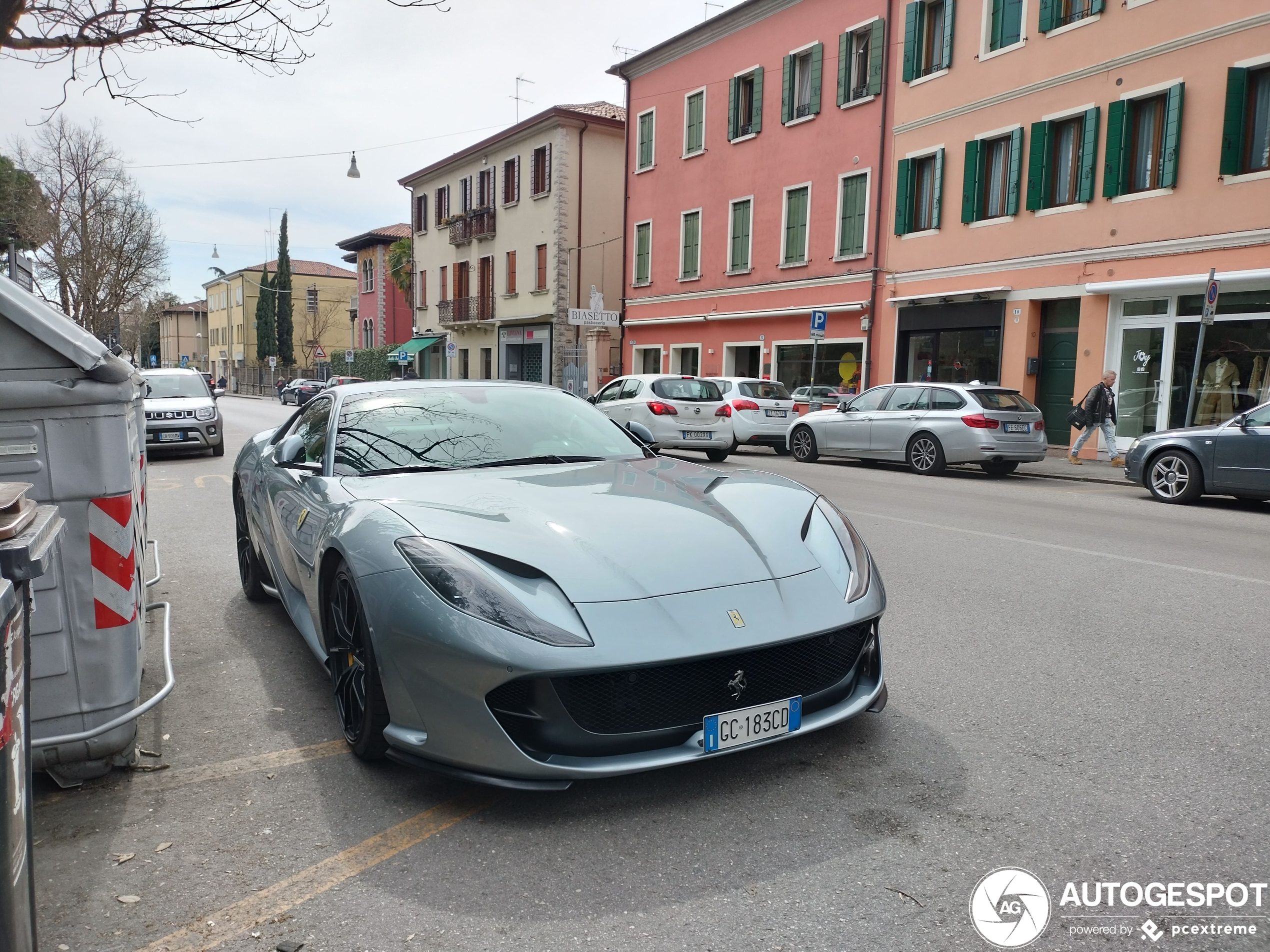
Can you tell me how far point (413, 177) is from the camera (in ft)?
155

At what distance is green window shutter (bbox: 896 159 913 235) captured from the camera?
21.7 metres

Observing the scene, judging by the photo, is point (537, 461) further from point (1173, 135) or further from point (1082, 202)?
point (1082, 202)

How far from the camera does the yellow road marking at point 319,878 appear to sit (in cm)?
234

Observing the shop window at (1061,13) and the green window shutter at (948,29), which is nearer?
the shop window at (1061,13)

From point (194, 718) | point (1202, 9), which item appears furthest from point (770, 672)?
point (1202, 9)

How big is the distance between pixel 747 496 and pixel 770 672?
3.23 feet

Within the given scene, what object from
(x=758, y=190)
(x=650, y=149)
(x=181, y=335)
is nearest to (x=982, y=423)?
(x=758, y=190)

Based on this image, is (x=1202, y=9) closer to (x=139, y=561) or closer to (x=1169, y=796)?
(x=1169, y=796)

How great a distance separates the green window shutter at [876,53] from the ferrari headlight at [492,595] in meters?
22.3

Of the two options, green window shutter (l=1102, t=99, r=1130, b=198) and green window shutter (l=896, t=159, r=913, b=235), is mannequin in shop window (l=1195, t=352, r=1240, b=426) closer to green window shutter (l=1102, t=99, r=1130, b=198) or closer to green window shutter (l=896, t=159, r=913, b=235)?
green window shutter (l=1102, t=99, r=1130, b=198)

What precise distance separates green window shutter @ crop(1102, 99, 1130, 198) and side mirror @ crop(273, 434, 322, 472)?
1725cm

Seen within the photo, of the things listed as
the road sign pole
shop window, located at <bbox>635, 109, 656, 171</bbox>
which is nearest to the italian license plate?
the road sign pole

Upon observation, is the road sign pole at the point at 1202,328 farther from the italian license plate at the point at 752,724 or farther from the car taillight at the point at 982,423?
the italian license plate at the point at 752,724


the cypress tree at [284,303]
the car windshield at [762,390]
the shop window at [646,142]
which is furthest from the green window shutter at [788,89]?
the cypress tree at [284,303]
